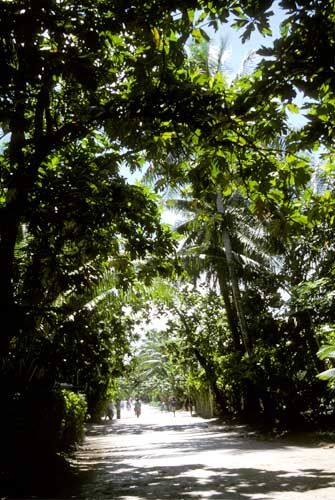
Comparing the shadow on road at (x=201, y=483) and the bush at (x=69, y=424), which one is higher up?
the bush at (x=69, y=424)

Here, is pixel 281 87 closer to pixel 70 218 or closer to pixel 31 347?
pixel 70 218

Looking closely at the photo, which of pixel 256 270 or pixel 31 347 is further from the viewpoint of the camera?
pixel 256 270

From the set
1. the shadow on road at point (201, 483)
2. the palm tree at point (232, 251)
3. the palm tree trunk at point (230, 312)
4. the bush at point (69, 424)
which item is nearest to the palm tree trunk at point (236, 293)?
the palm tree at point (232, 251)

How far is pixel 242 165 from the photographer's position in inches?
213

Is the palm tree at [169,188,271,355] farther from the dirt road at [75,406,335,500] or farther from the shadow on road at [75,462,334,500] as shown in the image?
the shadow on road at [75,462,334,500]


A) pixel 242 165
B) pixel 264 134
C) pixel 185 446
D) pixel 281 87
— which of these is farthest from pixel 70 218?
pixel 185 446

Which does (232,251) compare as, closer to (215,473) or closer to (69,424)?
(69,424)

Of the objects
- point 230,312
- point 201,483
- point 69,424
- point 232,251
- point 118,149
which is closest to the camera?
point 201,483

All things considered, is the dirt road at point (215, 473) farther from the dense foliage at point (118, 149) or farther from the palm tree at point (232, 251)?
the palm tree at point (232, 251)

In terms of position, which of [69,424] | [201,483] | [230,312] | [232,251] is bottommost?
[201,483]

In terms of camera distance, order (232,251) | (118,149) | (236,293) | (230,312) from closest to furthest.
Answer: (118,149)
(236,293)
(230,312)
(232,251)

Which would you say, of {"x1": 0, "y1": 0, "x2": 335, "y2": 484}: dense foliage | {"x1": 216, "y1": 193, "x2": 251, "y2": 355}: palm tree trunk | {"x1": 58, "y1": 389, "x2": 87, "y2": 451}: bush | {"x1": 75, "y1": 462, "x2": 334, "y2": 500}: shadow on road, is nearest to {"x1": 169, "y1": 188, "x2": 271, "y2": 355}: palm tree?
{"x1": 216, "y1": 193, "x2": 251, "y2": 355}: palm tree trunk

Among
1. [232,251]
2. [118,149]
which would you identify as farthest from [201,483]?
[232,251]

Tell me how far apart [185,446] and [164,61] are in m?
11.7
